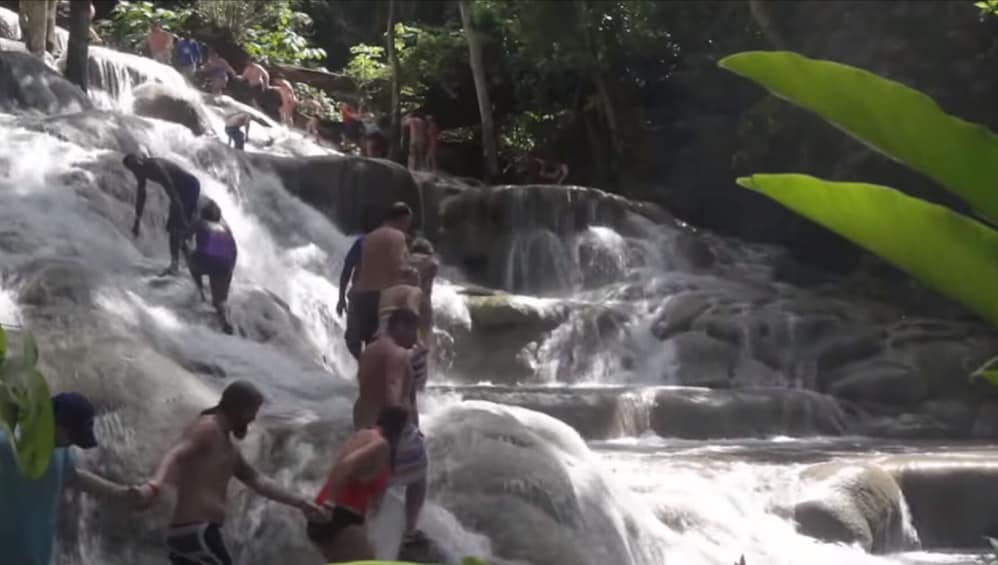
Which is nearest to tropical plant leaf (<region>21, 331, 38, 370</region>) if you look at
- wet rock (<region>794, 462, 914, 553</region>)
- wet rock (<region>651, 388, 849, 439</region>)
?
wet rock (<region>794, 462, 914, 553</region>)

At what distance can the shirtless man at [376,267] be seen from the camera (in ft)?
28.5

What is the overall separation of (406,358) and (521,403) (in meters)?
6.35

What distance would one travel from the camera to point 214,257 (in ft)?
37.5

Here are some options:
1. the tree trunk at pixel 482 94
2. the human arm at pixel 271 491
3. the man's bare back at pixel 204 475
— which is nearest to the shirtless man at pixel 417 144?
the tree trunk at pixel 482 94

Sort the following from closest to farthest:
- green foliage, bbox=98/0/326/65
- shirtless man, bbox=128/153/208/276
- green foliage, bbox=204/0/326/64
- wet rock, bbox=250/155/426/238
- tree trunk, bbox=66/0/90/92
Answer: shirtless man, bbox=128/153/208/276 → wet rock, bbox=250/155/426/238 → tree trunk, bbox=66/0/90/92 → green foliage, bbox=98/0/326/65 → green foliage, bbox=204/0/326/64

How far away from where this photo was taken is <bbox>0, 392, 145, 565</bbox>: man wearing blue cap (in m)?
4.38

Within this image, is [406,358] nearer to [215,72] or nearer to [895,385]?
[895,385]

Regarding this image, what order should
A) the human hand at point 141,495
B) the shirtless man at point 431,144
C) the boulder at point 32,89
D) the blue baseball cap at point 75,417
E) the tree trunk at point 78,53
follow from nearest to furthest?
the blue baseball cap at point 75,417 → the human hand at point 141,495 → the boulder at point 32,89 → the tree trunk at point 78,53 → the shirtless man at point 431,144

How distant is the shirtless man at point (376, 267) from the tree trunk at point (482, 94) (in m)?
16.1

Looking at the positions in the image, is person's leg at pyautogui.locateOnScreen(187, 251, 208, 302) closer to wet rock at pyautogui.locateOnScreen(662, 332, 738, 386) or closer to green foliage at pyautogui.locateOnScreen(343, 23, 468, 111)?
wet rock at pyautogui.locateOnScreen(662, 332, 738, 386)

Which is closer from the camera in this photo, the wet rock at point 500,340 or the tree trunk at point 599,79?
the wet rock at point 500,340

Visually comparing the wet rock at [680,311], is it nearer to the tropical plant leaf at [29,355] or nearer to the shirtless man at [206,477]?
the shirtless man at [206,477]

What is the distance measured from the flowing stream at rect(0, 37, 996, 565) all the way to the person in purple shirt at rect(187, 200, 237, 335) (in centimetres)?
22

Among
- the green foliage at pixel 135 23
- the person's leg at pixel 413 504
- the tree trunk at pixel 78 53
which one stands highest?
the green foliage at pixel 135 23
